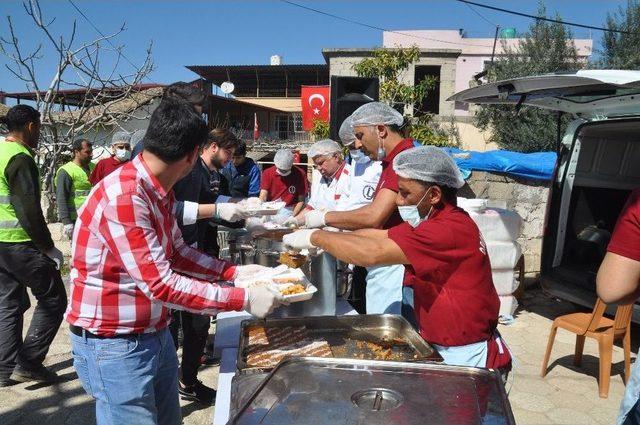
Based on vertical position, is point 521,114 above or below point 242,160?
above

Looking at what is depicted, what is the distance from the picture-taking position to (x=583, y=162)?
607 centimetres

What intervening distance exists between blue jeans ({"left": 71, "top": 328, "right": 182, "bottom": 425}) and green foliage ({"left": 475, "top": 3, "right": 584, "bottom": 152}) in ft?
50.5

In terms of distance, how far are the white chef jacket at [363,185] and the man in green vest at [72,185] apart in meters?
3.37

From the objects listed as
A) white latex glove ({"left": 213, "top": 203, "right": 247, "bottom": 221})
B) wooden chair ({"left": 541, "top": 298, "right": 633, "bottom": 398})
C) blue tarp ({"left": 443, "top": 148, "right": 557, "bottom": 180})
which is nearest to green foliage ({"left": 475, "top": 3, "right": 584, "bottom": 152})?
blue tarp ({"left": 443, "top": 148, "right": 557, "bottom": 180})

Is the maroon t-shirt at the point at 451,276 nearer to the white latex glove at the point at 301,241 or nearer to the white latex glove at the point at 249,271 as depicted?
the white latex glove at the point at 301,241

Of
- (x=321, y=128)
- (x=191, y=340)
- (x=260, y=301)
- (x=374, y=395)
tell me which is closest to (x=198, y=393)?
(x=191, y=340)

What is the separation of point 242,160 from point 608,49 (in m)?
13.9

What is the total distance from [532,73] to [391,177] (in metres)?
15.1

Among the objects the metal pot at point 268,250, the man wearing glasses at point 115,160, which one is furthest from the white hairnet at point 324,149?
the metal pot at point 268,250

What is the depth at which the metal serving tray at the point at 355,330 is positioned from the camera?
2.13 meters

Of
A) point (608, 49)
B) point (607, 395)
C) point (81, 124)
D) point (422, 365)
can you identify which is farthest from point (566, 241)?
point (608, 49)

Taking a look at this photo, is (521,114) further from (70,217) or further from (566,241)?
(70,217)

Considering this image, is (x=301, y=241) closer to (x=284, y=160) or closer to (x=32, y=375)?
(x=32, y=375)

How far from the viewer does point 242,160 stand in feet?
23.2
